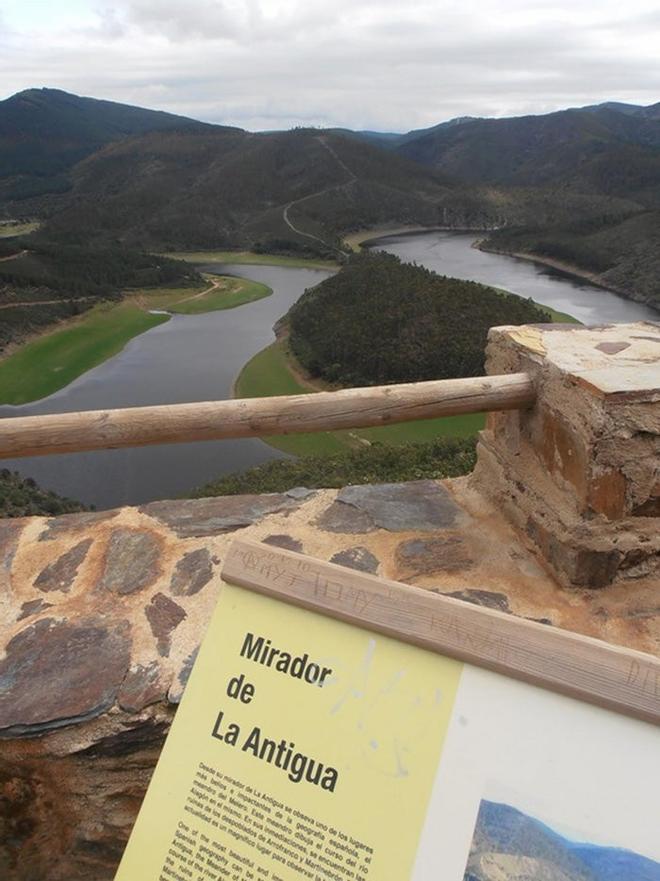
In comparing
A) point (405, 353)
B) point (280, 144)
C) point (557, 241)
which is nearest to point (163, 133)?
point (280, 144)

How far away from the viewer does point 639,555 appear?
7.20ft

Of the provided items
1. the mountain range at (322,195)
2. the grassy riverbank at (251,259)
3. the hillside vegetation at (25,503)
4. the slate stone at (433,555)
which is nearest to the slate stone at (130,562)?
the slate stone at (433,555)

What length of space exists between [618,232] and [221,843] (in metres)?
62.5

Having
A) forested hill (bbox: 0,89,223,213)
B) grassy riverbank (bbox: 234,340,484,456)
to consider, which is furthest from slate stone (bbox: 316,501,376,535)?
forested hill (bbox: 0,89,223,213)

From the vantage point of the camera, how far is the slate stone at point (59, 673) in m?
1.83

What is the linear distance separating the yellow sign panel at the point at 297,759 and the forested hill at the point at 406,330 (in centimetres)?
2489

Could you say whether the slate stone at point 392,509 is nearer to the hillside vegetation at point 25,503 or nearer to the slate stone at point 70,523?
the slate stone at point 70,523

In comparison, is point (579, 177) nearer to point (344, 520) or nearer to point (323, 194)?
point (323, 194)

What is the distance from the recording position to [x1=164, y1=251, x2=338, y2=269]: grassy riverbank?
5841 centimetres

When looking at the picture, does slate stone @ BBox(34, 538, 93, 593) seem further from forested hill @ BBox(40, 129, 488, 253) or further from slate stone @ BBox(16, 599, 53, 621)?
forested hill @ BBox(40, 129, 488, 253)

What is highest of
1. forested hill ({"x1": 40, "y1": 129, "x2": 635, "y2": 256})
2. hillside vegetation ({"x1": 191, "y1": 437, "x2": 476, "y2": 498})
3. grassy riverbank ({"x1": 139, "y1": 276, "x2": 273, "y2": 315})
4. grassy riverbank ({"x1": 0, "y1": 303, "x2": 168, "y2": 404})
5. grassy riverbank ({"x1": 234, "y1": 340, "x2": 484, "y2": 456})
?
forested hill ({"x1": 40, "y1": 129, "x2": 635, "y2": 256})

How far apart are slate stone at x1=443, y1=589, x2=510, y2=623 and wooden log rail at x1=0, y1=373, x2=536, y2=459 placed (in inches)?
22.7

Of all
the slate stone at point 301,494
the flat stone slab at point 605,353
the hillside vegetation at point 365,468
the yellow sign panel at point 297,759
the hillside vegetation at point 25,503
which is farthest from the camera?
the hillside vegetation at point 25,503

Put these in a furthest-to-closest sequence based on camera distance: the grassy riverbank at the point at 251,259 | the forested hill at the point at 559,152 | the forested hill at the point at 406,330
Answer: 1. the forested hill at the point at 559,152
2. the grassy riverbank at the point at 251,259
3. the forested hill at the point at 406,330
